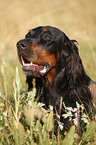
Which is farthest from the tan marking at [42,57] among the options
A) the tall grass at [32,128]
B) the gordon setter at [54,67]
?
the tall grass at [32,128]

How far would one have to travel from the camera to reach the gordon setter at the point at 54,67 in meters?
2.45

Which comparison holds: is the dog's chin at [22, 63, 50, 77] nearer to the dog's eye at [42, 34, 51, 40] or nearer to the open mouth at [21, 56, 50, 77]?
the open mouth at [21, 56, 50, 77]

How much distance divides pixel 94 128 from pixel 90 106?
1.55 ft

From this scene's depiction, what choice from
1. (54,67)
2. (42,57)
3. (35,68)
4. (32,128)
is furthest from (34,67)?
(32,128)

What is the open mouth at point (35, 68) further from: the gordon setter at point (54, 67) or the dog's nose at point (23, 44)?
the dog's nose at point (23, 44)

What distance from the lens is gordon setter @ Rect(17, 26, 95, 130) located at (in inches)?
96.3

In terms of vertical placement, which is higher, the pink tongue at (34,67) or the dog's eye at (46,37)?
the dog's eye at (46,37)

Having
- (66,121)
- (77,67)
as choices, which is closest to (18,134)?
(66,121)

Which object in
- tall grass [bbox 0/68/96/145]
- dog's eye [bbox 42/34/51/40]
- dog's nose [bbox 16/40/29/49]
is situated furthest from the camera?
dog's eye [bbox 42/34/51/40]

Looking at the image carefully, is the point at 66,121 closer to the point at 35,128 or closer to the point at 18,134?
the point at 35,128

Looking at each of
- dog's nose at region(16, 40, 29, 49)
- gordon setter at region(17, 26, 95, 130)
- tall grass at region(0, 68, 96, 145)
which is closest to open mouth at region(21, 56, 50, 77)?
gordon setter at region(17, 26, 95, 130)

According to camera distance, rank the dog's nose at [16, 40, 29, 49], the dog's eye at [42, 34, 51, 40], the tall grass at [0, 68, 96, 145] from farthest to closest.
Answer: the dog's eye at [42, 34, 51, 40] < the dog's nose at [16, 40, 29, 49] < the tall grass at [0, 68, 96, 145]

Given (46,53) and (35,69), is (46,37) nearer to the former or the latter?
(46,53)

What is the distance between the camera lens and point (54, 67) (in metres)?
2.59
